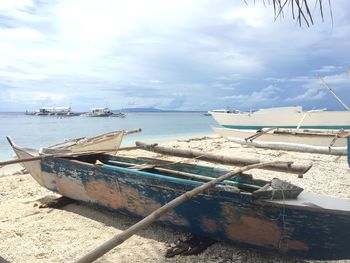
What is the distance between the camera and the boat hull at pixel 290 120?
50.5 ft

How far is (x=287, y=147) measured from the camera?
11.4 metres

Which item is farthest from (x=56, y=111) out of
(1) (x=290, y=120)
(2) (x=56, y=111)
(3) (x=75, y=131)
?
(1) (x=290, y=120)

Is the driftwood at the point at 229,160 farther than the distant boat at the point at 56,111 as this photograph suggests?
No

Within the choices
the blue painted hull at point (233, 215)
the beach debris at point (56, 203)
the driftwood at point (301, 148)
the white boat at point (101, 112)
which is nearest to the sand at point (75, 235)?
the beach debris at point (56, 203)

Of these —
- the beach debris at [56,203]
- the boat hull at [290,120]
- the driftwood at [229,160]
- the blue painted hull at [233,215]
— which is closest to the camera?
the blue painted hull at [233,215]

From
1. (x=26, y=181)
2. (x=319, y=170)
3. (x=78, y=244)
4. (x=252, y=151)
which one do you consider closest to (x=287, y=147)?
(x=252, y=151)

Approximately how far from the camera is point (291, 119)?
16609 millimetres

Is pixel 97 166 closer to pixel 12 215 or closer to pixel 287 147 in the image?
pixel 12 215

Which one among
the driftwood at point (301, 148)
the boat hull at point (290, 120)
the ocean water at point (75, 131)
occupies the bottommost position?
the ocean water at point (75, 131)

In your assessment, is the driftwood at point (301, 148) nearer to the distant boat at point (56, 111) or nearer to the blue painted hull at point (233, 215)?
the blue painted hull at point (233, 215)

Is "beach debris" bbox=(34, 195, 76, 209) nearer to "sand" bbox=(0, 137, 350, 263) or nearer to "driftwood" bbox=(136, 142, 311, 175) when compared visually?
"sand" bbox=(0, 137, 350, 263)

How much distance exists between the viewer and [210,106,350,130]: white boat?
50.5 feet

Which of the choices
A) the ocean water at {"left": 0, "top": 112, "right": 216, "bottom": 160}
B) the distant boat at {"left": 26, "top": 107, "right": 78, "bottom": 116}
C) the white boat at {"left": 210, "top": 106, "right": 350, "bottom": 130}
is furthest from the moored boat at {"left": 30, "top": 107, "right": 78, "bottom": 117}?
the white boat at {"left": 210, "top": 106, "right": 350, "bottom": 130}

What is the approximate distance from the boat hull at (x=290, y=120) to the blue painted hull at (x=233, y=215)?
1268cm
